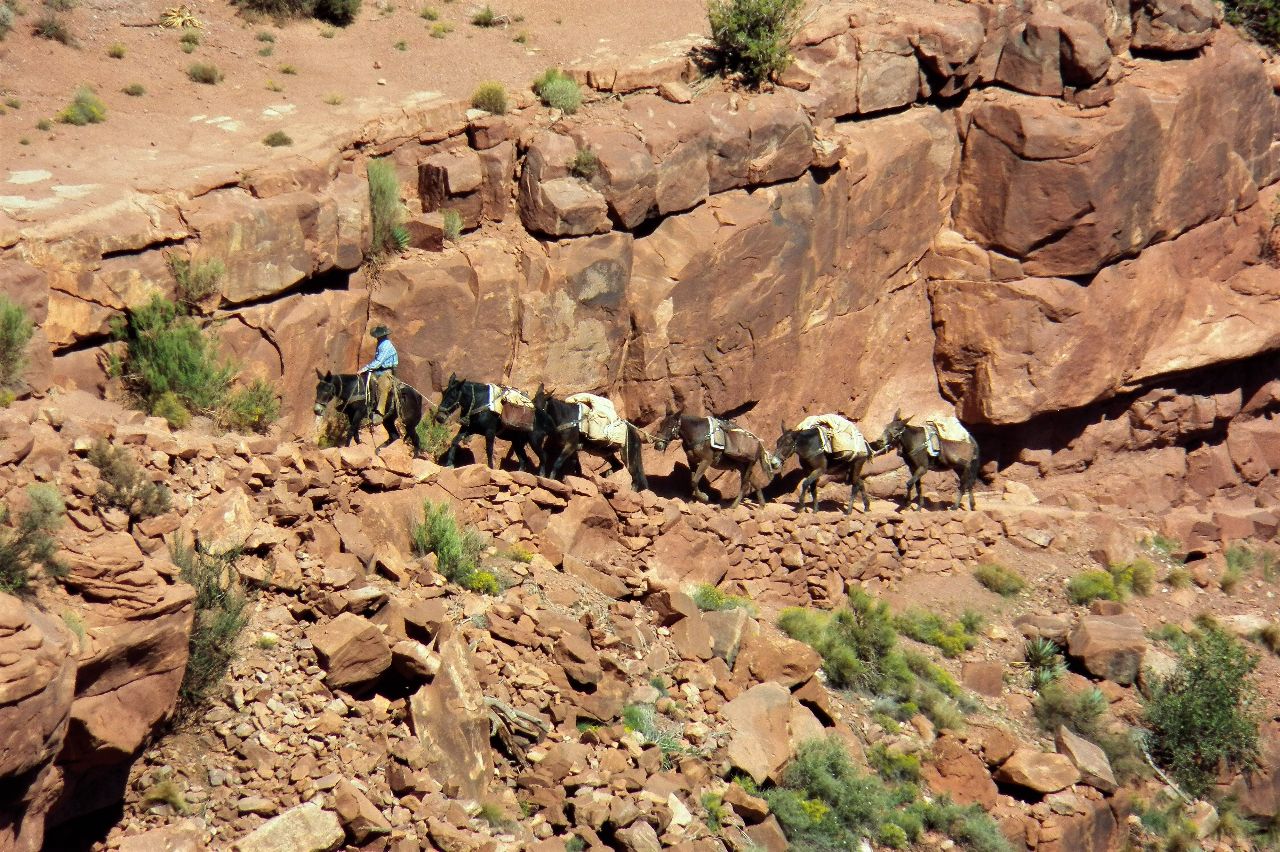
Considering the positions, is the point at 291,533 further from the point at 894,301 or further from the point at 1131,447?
the point at 1131,447

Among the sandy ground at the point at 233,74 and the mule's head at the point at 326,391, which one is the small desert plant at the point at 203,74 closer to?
the sandy ground at the point at 233,74

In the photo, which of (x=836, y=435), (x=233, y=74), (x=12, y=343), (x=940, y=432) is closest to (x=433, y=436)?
(x=12, y=343)

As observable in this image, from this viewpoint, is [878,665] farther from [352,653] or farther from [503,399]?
[352,653]

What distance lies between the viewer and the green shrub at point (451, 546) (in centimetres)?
1555

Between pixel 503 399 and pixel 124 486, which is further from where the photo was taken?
pixel 503 399

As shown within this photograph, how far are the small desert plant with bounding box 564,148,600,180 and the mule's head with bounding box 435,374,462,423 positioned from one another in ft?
14.6

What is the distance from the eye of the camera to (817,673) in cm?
1784

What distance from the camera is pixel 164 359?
57.6 feet

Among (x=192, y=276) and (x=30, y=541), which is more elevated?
(x=30, y=541)

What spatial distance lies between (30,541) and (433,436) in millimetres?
9707

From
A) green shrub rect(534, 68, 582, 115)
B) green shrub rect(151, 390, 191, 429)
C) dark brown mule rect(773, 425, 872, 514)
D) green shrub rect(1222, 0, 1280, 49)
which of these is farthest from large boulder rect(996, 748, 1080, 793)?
green shrub rect(1222, 0, 1280, 49)

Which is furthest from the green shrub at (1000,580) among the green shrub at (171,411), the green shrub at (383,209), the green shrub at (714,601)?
the green shrub at (171,411)

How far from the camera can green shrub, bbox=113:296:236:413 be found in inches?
689

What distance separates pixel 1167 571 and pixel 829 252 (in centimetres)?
874
